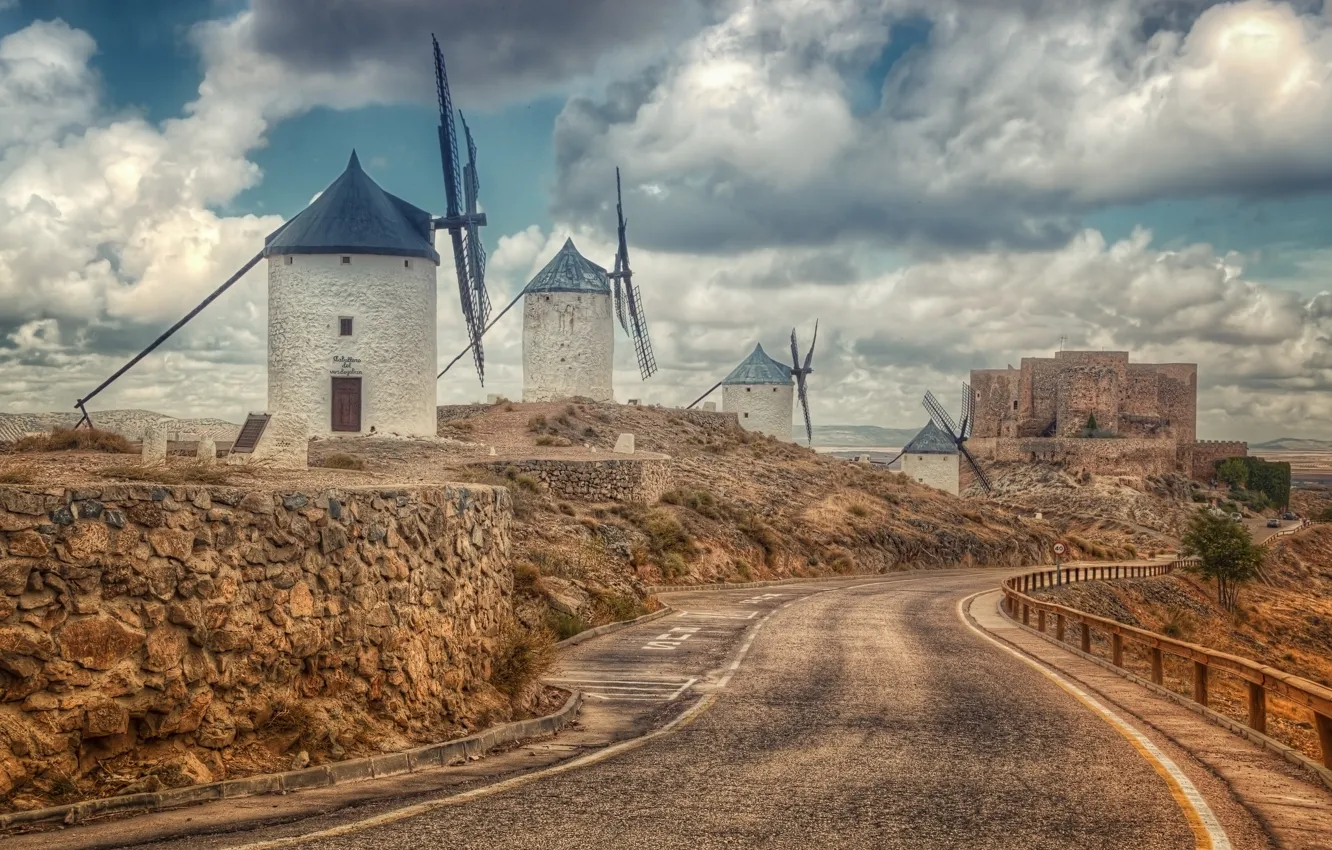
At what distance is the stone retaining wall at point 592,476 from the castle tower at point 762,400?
140 feet

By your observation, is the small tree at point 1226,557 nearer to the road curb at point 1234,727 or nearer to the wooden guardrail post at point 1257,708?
the road curb at point 1234,727

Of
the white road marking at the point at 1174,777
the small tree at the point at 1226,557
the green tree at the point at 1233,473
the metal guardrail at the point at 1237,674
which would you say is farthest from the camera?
the green tree at the point at 1233,473

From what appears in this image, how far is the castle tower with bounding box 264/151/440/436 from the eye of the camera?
3994cm

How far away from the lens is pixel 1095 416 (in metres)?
106

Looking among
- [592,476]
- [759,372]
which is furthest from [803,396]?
[592,476]

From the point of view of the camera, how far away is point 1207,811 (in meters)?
9.99

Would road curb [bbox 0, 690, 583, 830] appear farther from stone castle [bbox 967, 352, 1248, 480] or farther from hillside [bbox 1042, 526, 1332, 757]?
stone castle [bbox 967, 352, 1248, 480]

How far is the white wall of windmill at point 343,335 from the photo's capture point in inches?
1572

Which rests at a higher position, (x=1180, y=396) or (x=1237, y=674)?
(x=1180, y=396)

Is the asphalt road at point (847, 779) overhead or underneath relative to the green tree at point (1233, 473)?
overhead

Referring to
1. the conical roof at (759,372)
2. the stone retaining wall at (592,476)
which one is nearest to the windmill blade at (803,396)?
the conical roof at (759,372)

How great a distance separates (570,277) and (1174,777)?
57.2m

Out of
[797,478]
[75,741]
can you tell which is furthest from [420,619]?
[797,478]

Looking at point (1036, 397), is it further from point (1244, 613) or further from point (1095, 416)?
point (1244, 613)
